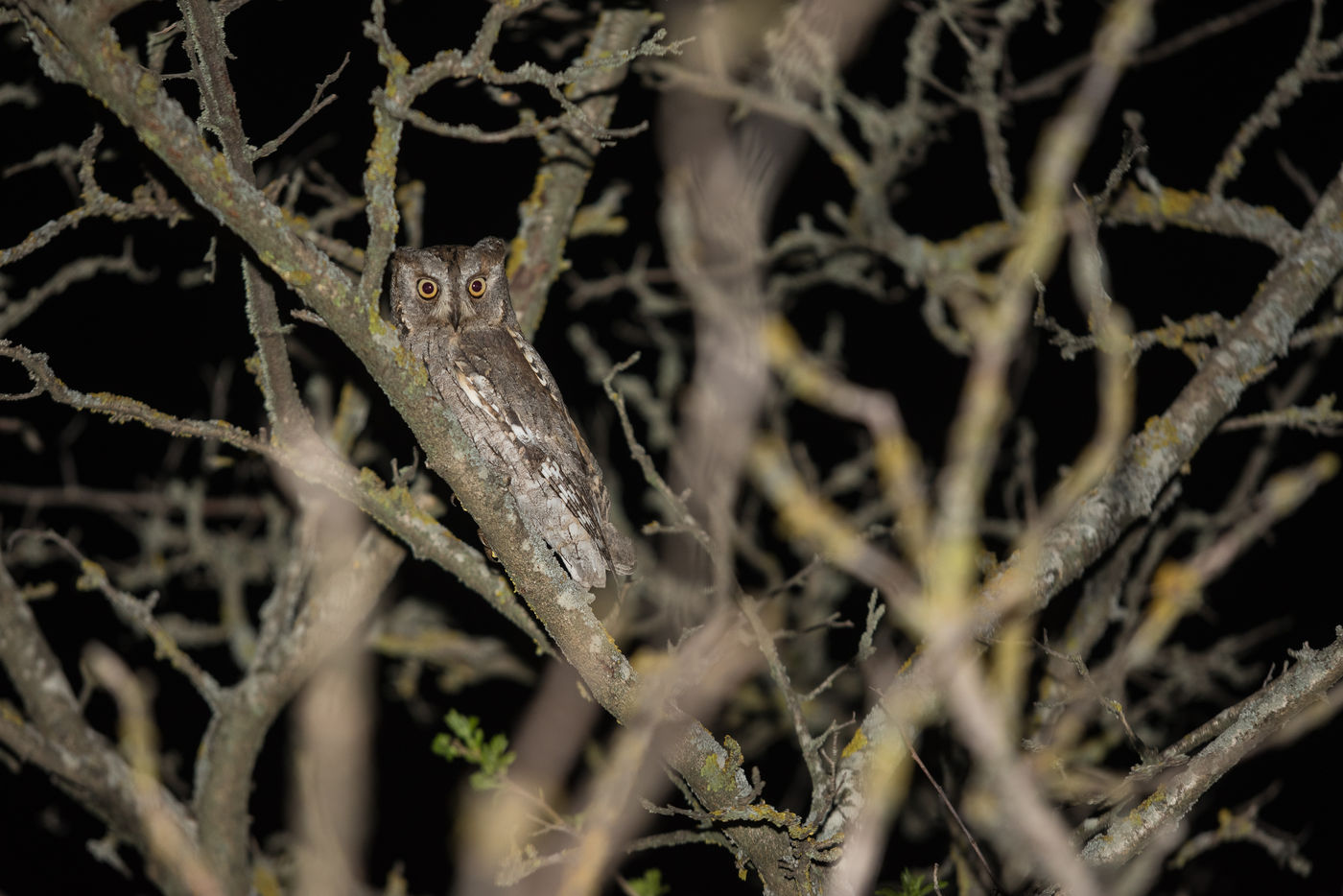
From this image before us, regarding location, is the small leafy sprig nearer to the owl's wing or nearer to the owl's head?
the owl's wing

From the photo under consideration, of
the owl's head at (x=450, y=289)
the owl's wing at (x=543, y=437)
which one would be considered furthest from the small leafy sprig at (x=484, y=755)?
the owl's head at (x=450, y=289)

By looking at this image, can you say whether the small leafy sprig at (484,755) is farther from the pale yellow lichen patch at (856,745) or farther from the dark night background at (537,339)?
the dark night background at (537,339)

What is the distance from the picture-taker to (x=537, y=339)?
294 inches

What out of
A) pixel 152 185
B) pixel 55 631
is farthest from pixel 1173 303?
pixel 55 631

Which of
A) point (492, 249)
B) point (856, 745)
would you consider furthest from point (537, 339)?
point (856, 745)

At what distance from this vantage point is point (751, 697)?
6031 millimetres

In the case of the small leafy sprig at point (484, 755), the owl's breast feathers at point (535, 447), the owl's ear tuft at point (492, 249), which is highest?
the owl's ear tuft at point (492, 249)

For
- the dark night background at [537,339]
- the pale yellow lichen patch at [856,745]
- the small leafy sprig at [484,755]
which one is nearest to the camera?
the pale yellow lichen patch at [856,745]

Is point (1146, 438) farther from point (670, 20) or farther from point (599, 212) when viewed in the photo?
point (670, 20)

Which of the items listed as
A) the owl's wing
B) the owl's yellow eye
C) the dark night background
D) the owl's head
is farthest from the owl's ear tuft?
the dark night background

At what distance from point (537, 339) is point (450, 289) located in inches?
151

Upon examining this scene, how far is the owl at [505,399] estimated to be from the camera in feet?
11.3

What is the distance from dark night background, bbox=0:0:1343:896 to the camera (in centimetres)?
536

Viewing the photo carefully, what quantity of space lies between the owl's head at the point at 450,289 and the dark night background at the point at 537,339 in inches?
54.1
